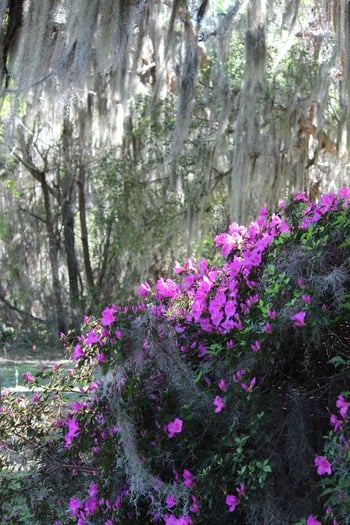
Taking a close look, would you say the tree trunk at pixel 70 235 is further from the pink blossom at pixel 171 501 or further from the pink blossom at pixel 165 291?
the pink blossom at pixel 171 501

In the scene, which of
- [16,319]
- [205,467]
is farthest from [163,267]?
[205,467]

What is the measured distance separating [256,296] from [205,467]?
0.60 m

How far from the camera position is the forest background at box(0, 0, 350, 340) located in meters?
6.48

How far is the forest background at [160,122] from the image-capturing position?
6480mm

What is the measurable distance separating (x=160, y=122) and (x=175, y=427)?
10706 millimetres

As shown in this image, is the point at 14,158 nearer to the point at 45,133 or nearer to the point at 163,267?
the point at 45,133

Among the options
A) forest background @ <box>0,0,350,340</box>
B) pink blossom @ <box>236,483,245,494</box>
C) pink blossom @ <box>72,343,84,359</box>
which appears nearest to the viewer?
pink blossom @ <box>236,483,245,494</box>

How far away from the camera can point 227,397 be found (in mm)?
2293

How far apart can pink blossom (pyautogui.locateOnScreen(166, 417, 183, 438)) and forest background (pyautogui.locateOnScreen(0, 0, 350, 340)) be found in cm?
402

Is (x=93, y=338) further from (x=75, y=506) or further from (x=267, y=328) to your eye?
(x=267, y=328)

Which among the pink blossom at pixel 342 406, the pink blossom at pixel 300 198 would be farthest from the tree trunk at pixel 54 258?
the pink blossom at pixel 342 406

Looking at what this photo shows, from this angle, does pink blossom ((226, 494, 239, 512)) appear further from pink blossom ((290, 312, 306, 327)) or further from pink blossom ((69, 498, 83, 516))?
pink blossom ((69, 498, 83, 516))

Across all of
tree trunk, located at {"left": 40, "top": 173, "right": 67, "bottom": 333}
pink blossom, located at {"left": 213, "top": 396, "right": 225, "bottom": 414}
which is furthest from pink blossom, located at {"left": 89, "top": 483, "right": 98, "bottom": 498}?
tree trunk, located at {"left": 40, "top": 173, "right": 67, "bottom": 333}

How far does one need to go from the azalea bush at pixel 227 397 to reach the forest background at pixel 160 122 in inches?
138
